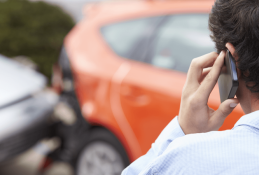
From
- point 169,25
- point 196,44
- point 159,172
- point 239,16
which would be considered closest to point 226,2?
point 239,16

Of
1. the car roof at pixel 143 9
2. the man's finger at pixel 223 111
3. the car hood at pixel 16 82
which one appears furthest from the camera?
the car hood at pixel 16 82

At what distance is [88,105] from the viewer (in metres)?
2.54

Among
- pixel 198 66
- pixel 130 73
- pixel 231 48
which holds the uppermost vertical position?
pixel 231 48

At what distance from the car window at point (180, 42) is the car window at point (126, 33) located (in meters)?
0.15

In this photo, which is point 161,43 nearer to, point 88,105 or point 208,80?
point 88,105

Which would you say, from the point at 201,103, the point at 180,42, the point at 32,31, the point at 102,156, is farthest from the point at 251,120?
the point at 32,31

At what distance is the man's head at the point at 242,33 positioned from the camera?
2.72 ft

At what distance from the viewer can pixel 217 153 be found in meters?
0.74

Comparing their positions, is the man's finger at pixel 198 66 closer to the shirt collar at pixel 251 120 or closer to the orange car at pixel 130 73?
the shirt collar at pixel 251 120

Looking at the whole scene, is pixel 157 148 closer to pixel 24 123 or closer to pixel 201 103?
pixel 201 103

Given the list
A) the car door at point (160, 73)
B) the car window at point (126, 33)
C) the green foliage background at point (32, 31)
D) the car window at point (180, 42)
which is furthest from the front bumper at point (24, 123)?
the green foliage background at point (32, 31)

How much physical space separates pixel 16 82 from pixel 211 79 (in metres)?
2.51

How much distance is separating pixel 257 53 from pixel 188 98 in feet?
0.93

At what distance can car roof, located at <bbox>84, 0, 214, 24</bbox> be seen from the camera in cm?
228
